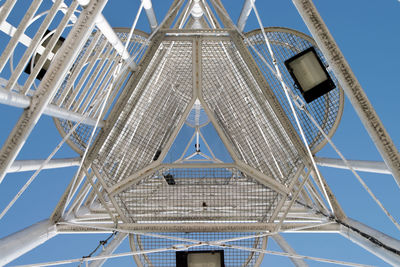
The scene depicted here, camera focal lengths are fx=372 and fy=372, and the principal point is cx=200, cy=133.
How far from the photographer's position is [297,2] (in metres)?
3.89

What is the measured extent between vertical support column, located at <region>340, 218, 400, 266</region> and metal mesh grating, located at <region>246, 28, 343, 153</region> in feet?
5.42

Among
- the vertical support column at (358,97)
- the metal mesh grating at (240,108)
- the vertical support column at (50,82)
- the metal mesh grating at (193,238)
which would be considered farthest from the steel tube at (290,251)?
the vertical support column at (50,82)

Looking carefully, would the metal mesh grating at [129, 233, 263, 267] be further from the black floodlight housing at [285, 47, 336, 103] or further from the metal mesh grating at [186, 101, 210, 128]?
the metal mesh grating at [186, 101, 210, 128]

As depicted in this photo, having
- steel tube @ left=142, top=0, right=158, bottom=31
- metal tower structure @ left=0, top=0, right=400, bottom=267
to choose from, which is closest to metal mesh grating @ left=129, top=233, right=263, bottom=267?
metal tower structure @ left=0, top=0, right=400, bottom=267

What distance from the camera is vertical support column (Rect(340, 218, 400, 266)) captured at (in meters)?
4.61

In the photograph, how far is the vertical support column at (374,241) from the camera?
4.61 m

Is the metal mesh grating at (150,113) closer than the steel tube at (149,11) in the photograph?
Yes

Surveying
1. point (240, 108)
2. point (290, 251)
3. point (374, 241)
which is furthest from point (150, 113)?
point (374, 241)

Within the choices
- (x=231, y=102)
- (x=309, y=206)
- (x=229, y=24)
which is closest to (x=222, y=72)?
(x=231, y=102)

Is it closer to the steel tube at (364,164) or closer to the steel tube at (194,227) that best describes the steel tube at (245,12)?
the steel tube at (364,164)

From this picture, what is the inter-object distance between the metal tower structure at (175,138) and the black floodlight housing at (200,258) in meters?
0.23

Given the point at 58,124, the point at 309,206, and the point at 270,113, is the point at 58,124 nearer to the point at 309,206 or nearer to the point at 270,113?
the point at 270,113

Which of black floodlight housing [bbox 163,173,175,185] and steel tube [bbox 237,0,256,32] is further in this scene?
black floodlight housing [bbox 163,173,175,185]

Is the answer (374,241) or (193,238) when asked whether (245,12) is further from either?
(374,241)
